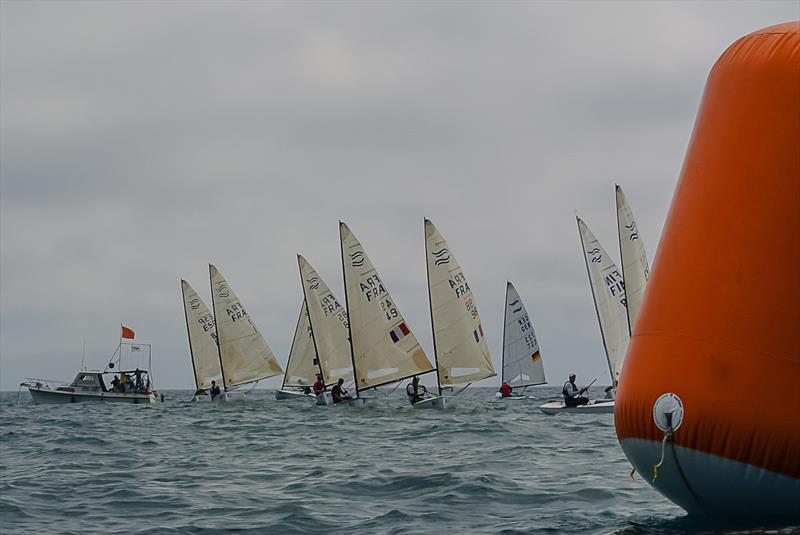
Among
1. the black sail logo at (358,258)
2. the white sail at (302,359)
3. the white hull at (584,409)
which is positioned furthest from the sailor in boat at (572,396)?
the white sail at (302,359)

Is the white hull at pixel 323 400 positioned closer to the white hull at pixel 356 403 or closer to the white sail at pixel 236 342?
the white hull at pixel 356 403

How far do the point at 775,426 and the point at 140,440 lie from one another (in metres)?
16.4

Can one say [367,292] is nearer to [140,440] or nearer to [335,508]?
[140,440]

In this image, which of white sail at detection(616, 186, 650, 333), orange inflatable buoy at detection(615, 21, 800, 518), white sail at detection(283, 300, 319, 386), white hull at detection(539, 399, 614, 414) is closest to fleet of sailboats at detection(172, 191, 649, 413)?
white sail at detection(616, 186, 650, 333)

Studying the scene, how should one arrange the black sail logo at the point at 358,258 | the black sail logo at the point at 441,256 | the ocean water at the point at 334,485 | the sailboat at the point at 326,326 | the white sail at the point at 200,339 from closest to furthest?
the ocean water at the point at 334,485 → the black sail logo at the point at 441,256 → the black sail logo at the point at 358,258 → the sailboat at the point at 326,326 → the white sail at the point at 200,339

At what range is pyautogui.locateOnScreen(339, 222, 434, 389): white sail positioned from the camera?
40.9 metres

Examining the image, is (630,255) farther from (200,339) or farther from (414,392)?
(200,339)

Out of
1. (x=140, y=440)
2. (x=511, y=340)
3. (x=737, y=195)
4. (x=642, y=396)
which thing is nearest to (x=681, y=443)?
(x=642, y=396)

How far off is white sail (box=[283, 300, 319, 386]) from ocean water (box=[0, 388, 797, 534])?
34.8 m

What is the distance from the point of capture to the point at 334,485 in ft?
42.6

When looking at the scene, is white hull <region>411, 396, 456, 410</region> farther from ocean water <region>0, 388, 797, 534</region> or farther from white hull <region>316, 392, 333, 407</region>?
ocean water <region>0, 388, 797, 534</region>

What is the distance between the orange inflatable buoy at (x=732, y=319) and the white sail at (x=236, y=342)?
46362mm

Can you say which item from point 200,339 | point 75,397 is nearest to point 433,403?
point 200,339

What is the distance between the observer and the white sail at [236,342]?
54.0 metres
